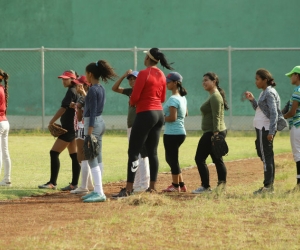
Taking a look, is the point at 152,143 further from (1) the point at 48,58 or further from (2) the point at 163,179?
(1) the point at 48,58

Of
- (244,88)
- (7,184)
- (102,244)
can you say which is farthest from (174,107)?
(244,88)

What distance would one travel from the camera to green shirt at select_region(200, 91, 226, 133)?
10781 millimetres

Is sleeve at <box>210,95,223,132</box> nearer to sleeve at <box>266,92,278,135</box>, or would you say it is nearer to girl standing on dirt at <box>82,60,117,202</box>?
sleeve at <box>266,92,278,135</box>

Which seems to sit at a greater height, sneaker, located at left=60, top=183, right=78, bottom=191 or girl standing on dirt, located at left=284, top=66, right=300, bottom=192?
girl standing on dirt, located at left=284, top=66, right=300, bottom=192

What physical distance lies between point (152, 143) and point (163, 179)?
100 inches

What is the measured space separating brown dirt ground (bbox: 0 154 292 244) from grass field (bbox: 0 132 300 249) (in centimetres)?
1

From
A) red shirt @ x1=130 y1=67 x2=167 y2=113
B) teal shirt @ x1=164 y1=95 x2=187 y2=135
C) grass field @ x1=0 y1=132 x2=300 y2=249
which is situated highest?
red shirt @ x1=130 y1=67 x2=167 y2=113

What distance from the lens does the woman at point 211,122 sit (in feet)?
35.4

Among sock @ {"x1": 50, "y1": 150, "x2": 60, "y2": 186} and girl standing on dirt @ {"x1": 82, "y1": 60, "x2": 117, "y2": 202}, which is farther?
sock @ {"x1": 50, "y1": 150, "x2": 60, "y2": 186}

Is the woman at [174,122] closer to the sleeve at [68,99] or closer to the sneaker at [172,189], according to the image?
the sneaker at [172,189]

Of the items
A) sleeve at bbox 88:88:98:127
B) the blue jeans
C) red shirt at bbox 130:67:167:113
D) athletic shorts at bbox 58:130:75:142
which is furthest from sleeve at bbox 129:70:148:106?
athletic shorts at bbox 58:130:75:142

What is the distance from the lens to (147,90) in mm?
10078

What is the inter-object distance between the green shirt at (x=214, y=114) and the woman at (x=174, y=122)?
34 centimetres

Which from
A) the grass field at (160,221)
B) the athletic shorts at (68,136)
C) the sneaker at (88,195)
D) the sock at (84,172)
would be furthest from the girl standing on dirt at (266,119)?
the athletic shorts at (68,136)
